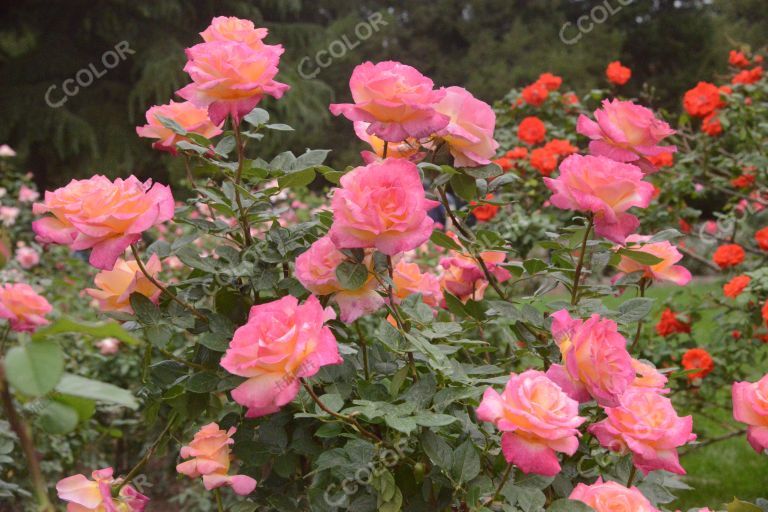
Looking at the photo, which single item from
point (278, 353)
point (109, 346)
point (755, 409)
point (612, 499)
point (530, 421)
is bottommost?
point (109, 346)

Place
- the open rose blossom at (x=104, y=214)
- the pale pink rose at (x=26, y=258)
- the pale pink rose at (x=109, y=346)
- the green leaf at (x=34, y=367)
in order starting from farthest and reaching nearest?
the pale pink rose at (x=26, y=258) → the pale pink rose at (x=109, y=346) → the open rose blossom at (x=104, y=214) → the green leaf at (x=34, y=367)

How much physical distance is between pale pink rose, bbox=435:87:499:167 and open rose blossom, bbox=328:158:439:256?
0.47 ft

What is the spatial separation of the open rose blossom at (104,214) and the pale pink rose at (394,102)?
0.22m

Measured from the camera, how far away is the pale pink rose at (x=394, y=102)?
846 millimetres

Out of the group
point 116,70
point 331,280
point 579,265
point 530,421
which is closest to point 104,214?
point 331,280

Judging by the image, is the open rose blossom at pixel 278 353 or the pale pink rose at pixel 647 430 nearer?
the open rose blossom at pixel 278 353

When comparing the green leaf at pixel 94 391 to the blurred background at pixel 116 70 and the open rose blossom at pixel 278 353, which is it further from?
the blurred background at pixel 116 70

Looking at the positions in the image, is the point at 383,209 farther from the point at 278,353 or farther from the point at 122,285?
the point at 122,285

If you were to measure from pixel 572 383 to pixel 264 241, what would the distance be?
440 mm

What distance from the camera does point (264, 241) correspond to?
1.03m

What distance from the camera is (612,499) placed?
2.53ft

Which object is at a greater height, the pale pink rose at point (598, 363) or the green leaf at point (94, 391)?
the green leaf at point (94, 391)

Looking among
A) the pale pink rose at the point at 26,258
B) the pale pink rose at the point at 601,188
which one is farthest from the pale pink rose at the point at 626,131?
the pale pink rose at the point at 26,258

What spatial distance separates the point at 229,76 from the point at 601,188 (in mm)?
445
